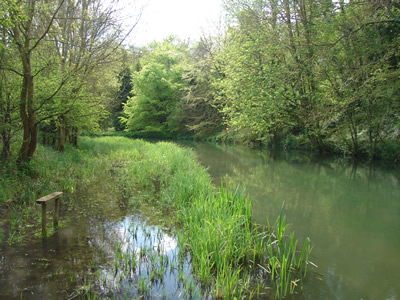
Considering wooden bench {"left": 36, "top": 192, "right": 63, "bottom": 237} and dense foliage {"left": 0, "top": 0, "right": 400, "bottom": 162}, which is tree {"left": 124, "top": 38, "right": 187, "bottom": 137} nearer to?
dense foliage {"left": 0, "top": 0, "right": 400, "bottom": 162}

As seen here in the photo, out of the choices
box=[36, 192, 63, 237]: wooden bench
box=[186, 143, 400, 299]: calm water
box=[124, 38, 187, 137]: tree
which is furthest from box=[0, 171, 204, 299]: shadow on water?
box=[124, 38, 187, 137]: tree

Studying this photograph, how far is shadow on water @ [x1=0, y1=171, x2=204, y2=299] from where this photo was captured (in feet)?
9.99

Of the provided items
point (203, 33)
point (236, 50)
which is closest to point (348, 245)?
point (236, 50)

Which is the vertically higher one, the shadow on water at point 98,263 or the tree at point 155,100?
the tree at point 155,100

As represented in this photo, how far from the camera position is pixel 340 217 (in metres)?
6.19

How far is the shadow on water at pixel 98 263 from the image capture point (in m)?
3.04

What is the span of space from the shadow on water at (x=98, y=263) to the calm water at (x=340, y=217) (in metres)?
1.64

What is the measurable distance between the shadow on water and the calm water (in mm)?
1642

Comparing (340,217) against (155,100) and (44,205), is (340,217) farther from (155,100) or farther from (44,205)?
(155,100)

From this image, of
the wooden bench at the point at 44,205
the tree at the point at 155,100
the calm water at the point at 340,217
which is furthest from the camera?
the tree at the point at 155,100

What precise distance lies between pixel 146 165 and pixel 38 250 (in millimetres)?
6367

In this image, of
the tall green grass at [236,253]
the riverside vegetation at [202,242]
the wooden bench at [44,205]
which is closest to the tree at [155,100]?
the riverside vegetation at [202,242]

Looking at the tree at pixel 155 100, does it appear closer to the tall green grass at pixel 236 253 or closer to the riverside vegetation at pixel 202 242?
the riverside vegetation at pixel 202 242

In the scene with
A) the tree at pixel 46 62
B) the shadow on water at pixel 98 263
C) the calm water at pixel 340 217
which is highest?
the tree at pixel 46 62
